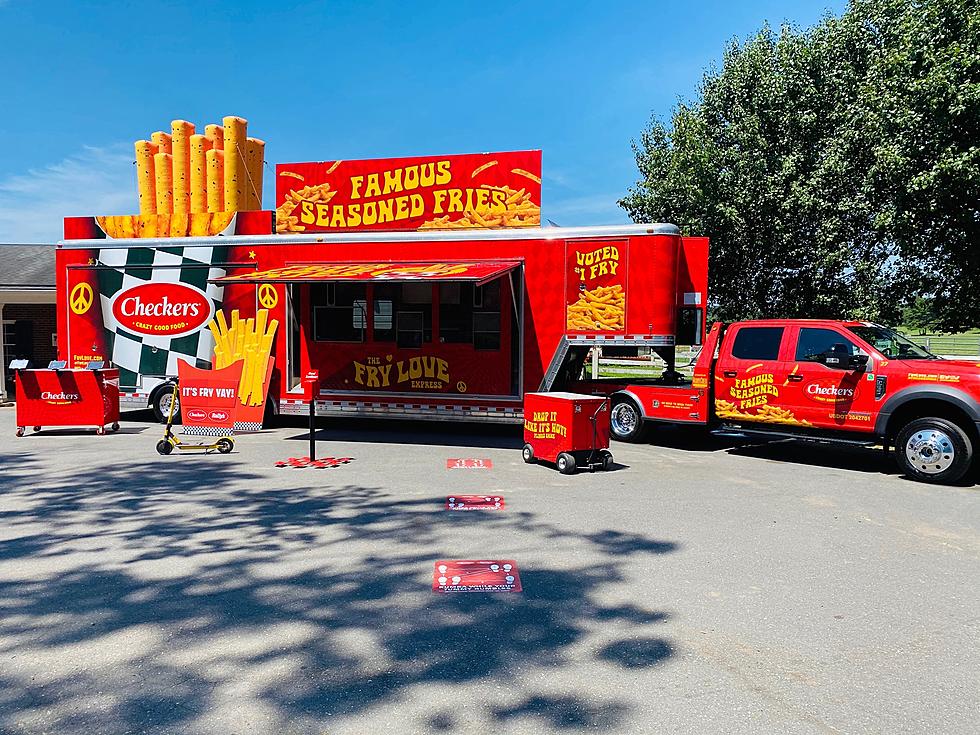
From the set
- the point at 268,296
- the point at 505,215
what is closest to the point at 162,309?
the point at 268,296

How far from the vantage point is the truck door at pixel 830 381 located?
9.31 m

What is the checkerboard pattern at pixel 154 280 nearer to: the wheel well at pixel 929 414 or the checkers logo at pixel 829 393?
the checkers logo at pixel 829 393

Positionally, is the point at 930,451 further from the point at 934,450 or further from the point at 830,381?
the point at 830,381

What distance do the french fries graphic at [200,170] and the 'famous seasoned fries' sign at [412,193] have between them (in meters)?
3.11

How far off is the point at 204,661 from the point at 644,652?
8.25 ft

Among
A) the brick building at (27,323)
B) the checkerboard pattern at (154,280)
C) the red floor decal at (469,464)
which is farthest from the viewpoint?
the brick building at (27,323)

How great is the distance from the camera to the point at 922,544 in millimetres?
6238

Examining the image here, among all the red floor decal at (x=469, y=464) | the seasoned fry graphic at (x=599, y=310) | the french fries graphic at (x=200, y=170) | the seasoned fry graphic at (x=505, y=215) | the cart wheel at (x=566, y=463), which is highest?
the french fries graphic at (x=200, y=170)

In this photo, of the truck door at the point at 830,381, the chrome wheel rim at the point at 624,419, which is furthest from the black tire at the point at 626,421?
the truck door at the point at 830,381

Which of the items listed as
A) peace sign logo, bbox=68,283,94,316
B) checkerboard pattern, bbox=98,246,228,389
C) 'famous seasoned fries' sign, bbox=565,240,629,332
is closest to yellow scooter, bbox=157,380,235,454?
checkerboard pattern, bbox=98,246,228,389

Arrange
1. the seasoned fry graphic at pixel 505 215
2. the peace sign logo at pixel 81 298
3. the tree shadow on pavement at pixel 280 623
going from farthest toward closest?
the peace sign logo at pixel 81 298 < the seasoned fry graphic at pixel 505 215 < the tree shadow on pavement at pixel 280 623

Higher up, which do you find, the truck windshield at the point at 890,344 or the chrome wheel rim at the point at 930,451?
the truck windshield at the point at 890,344

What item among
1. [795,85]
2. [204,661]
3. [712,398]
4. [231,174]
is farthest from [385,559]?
[795,85]

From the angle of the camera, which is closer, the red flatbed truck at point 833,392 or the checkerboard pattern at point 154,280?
the red flatbed truck at point 833,392
